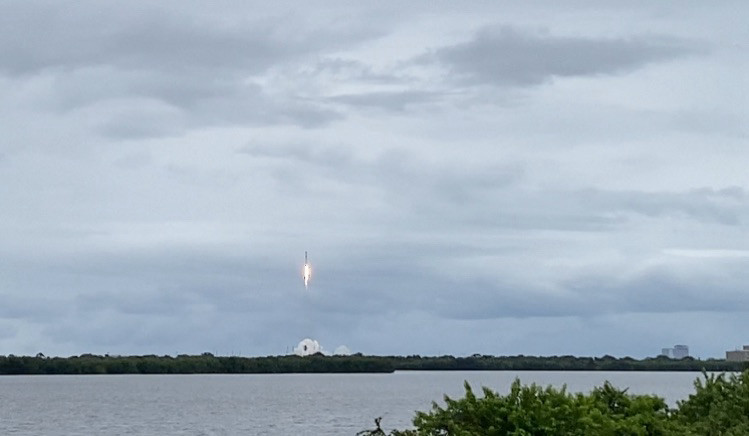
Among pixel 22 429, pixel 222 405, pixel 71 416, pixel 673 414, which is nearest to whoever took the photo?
pixel 673 414

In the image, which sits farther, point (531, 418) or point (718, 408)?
point (718, 408)

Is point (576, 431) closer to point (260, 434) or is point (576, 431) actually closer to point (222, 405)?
point (260, 434)

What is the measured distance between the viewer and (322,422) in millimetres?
104562

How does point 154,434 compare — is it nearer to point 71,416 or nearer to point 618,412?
point 71,416

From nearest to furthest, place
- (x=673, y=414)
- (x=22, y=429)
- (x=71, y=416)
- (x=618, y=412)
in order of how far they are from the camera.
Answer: (x=618, y=412)
(x=673, y=414)
(x=22, y=429)
(x=71, y=416)

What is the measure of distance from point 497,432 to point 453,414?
2.36 feet

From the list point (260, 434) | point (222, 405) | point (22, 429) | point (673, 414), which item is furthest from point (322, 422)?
point (673, 414)

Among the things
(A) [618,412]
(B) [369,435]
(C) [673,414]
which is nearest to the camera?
(B) [369,435]

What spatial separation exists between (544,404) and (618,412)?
9.65ft

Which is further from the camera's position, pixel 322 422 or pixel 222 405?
pixel 222 405

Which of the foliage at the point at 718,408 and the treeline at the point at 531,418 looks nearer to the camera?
the treeline at the point at 531,418

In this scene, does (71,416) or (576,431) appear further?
(71,416)

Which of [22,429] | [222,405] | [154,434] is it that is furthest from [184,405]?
[154,434]

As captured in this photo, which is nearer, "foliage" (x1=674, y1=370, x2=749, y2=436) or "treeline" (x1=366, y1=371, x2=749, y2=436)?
"treeline" (x1=366, y1=371, x2=749, y2=436)
